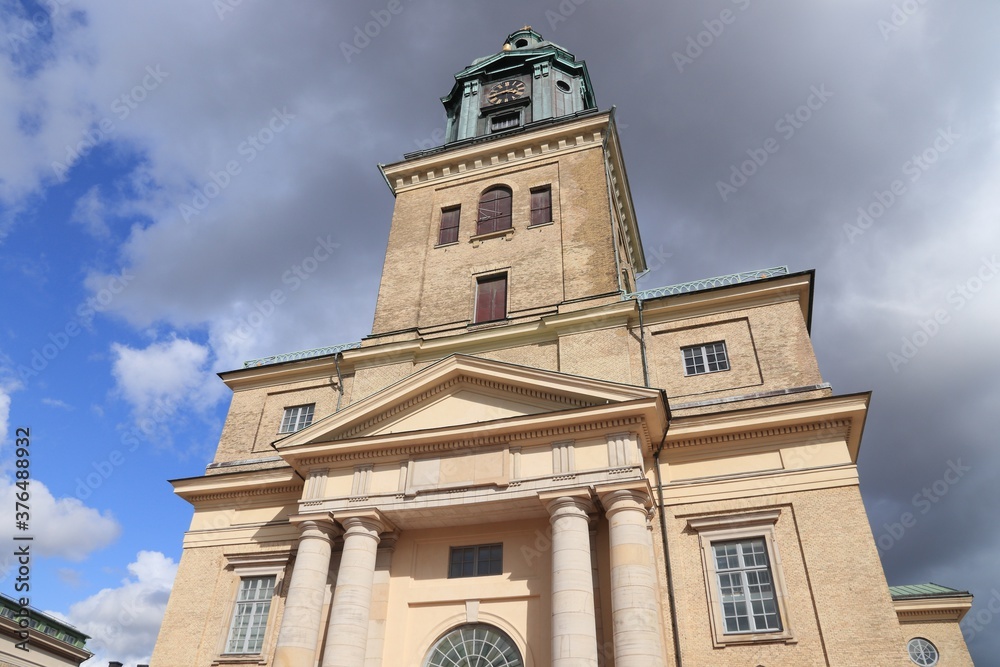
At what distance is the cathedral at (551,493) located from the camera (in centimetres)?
1515

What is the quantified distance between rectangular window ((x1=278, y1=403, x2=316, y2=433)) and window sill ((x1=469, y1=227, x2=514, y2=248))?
8.26m

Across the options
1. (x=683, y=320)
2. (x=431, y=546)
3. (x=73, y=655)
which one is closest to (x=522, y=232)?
(x=683, y=320)

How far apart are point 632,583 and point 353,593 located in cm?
670

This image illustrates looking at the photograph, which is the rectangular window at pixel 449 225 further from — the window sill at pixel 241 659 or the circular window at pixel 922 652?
the circular window at pixel 922 652

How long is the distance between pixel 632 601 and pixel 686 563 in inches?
107

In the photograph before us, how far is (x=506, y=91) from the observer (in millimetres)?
30938

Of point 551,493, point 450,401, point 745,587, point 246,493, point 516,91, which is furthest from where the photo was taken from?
point 516,91

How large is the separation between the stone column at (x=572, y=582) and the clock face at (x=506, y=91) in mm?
20490

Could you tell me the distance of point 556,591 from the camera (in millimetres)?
14812

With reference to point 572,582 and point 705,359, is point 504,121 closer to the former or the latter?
point 705,359

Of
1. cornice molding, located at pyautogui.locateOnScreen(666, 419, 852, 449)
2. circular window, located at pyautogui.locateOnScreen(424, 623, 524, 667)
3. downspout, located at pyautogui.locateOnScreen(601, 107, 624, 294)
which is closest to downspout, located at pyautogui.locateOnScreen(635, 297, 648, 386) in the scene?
downspout, located at pyautogui.locateOnScreen(601, 107, 624, 294)

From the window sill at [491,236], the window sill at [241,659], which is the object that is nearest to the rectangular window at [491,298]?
the window sill at [491,236]

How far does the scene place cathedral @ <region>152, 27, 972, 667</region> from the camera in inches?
596

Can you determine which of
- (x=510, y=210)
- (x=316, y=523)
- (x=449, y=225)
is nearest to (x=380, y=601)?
(x=316, y=523)
